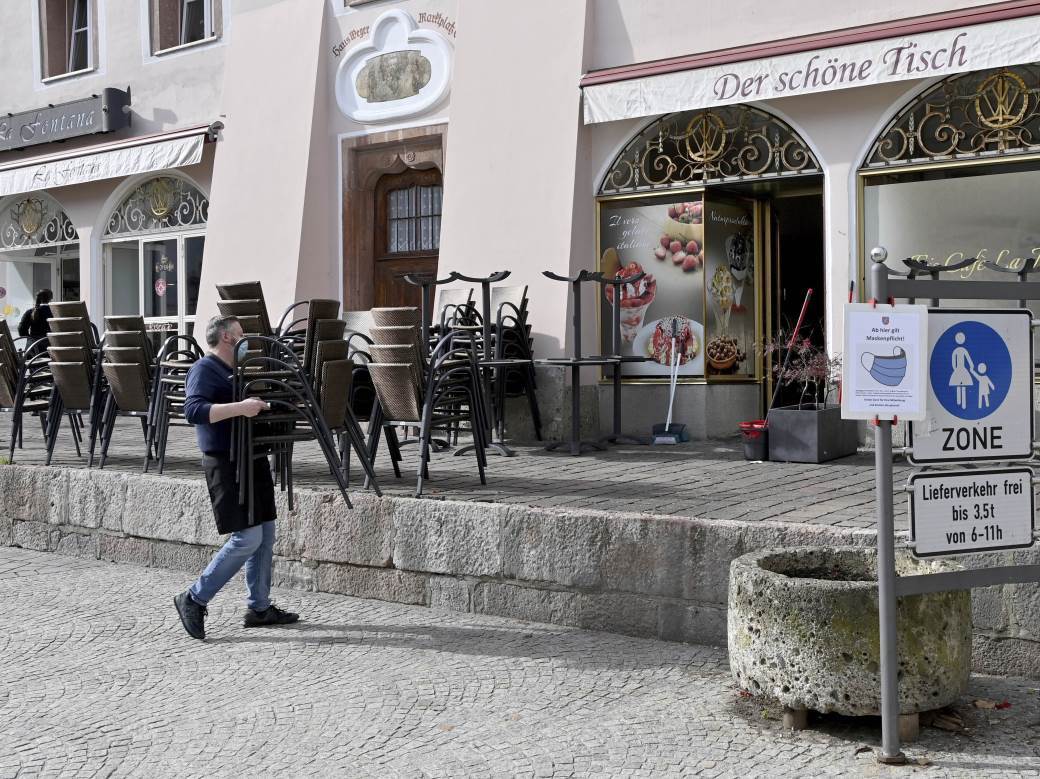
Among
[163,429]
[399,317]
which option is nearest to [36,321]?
[163,429]

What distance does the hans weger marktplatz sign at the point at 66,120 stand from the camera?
14852mm

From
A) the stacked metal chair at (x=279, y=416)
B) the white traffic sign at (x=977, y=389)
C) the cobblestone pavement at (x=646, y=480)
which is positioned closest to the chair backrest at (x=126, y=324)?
the cobblestone pavement at (x=646, y=480)

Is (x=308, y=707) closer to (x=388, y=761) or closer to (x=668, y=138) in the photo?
(x=388, y=761)

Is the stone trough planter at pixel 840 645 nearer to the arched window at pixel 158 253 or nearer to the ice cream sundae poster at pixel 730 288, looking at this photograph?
the ice cream sundae poster at pixel 730 288

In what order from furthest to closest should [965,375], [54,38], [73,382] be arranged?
[54,38] → [73,382] → [965,375]

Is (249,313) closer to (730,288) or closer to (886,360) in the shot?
(730,288)

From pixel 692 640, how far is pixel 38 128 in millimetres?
13116

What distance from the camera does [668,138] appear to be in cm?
1028

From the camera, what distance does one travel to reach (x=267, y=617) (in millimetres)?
6164

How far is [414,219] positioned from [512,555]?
7.01 metres

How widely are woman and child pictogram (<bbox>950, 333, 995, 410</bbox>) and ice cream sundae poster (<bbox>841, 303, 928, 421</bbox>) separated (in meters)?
0.18

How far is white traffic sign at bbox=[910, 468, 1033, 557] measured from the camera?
4137mm

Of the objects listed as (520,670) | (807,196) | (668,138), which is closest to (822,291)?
(807,196)

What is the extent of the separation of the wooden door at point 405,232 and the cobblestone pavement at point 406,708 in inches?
254
